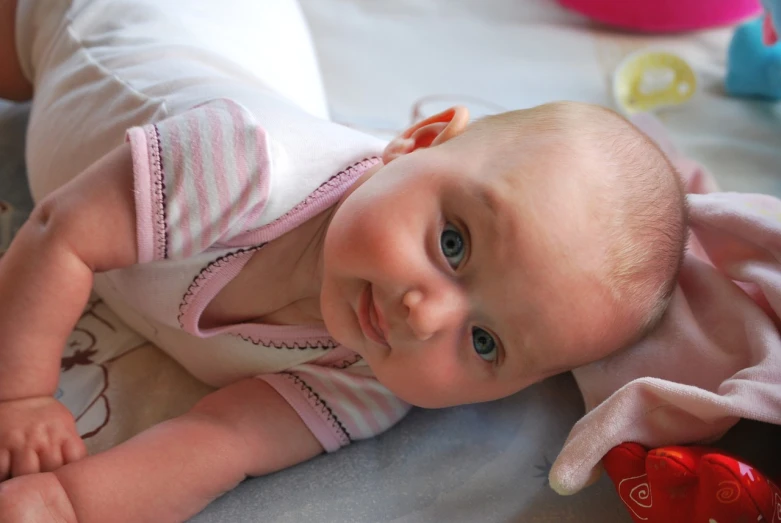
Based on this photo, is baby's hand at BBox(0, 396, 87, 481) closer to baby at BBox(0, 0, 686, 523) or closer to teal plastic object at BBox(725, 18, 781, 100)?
baby at BBox(0, 0, 686, 523)

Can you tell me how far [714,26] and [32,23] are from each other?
1.43 meters

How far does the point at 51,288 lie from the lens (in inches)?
32.5

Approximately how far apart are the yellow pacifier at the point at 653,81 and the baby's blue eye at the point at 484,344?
0.89 meters

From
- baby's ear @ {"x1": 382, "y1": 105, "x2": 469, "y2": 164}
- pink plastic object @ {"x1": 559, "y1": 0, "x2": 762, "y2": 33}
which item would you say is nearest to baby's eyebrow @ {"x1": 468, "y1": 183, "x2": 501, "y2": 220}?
baby's ear @ {"x1": 382, "y1": 105, "x2": 469, "y2": 164}

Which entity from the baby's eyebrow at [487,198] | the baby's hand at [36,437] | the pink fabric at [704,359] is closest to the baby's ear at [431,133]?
the baby's eyebrow at [487,198]

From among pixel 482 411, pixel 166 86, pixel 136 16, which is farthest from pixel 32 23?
pixel 482 411

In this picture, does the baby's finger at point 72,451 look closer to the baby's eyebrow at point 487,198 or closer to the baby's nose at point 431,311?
the baby's nose at point 431,311

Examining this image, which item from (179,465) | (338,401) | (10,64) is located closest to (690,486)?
(338,401)

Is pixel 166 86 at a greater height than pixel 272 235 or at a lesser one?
greater

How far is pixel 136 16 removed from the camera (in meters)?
1.12

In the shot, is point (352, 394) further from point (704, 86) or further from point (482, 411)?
point (704, 86)

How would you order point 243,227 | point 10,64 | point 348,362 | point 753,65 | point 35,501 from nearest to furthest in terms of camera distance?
1. point 35,501
2. point 243,227
3. point 348,362
4. point 10,64
5. point 753,65

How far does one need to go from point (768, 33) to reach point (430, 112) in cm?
69

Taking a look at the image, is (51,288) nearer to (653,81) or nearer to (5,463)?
(5,463)
